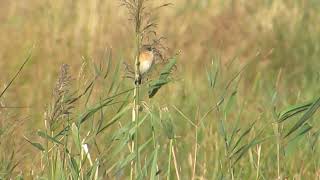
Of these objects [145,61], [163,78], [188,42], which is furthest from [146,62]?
[188,42]

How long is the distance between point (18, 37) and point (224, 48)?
1318mm

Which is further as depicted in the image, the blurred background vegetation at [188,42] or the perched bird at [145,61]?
the blurred background vegetation at [188,42]

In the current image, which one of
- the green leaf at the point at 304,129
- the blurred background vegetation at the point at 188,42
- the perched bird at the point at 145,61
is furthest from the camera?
the blurred background vegetation at the point at 188,42

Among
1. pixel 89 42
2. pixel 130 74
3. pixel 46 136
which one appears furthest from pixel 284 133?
pixel 89 42

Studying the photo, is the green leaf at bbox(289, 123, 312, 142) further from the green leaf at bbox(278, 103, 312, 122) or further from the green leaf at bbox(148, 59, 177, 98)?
the green leaf at bbox(148, 59, 177, 98)

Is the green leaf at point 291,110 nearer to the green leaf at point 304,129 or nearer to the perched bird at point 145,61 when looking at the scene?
the green leaf at point 304,129

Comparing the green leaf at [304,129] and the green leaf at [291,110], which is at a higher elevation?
the green leaf at [291,110]

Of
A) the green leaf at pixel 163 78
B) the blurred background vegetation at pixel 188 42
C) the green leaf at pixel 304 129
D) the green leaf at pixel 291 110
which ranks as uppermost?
the blurred background vegetation at pixel 188 42

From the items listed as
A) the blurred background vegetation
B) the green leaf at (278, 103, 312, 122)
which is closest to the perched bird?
the green leaf at (278, 103, 312, 122)

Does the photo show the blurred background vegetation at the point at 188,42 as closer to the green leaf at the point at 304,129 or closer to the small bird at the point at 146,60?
the green leaf at the point at 304,129

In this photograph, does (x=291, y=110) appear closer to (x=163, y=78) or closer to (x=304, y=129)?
(x=304, y=129)

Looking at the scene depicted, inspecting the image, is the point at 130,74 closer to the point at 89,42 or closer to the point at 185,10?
the point at 89,42

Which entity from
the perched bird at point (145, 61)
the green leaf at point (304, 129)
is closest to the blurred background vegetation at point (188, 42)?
the green leaf at point (304, 129)

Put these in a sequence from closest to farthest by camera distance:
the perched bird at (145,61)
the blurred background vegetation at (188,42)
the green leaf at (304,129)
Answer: the perched bird at (145,61) < the green leaf at (304,129) < the blurred background vegetation at (188,42)
